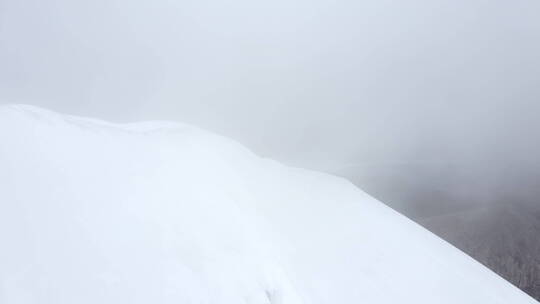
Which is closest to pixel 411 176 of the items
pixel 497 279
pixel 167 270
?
pixel 497 279

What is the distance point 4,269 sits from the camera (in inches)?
230

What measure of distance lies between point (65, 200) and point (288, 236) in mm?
5613

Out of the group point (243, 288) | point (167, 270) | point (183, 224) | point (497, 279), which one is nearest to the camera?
point (167, 270)

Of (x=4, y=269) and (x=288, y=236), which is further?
(x=288, y=236)

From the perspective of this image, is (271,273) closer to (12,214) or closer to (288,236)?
→ (288,236)

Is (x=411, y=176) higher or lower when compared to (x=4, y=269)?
higher

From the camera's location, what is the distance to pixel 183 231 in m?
8.34

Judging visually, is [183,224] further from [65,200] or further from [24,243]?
[24,243]

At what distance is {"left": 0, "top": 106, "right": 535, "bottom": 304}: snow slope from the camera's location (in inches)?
257

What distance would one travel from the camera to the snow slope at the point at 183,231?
21.4 feet

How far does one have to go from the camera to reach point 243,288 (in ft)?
25.8

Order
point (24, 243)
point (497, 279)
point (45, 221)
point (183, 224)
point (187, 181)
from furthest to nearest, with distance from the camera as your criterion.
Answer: point (497, 279) → point (187, 181) → point (183, 224) → point (45, 221) → point (24, 243)

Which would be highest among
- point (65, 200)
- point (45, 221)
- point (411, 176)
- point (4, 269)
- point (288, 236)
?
point (411, 176)

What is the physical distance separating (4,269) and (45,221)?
101 centimetres
